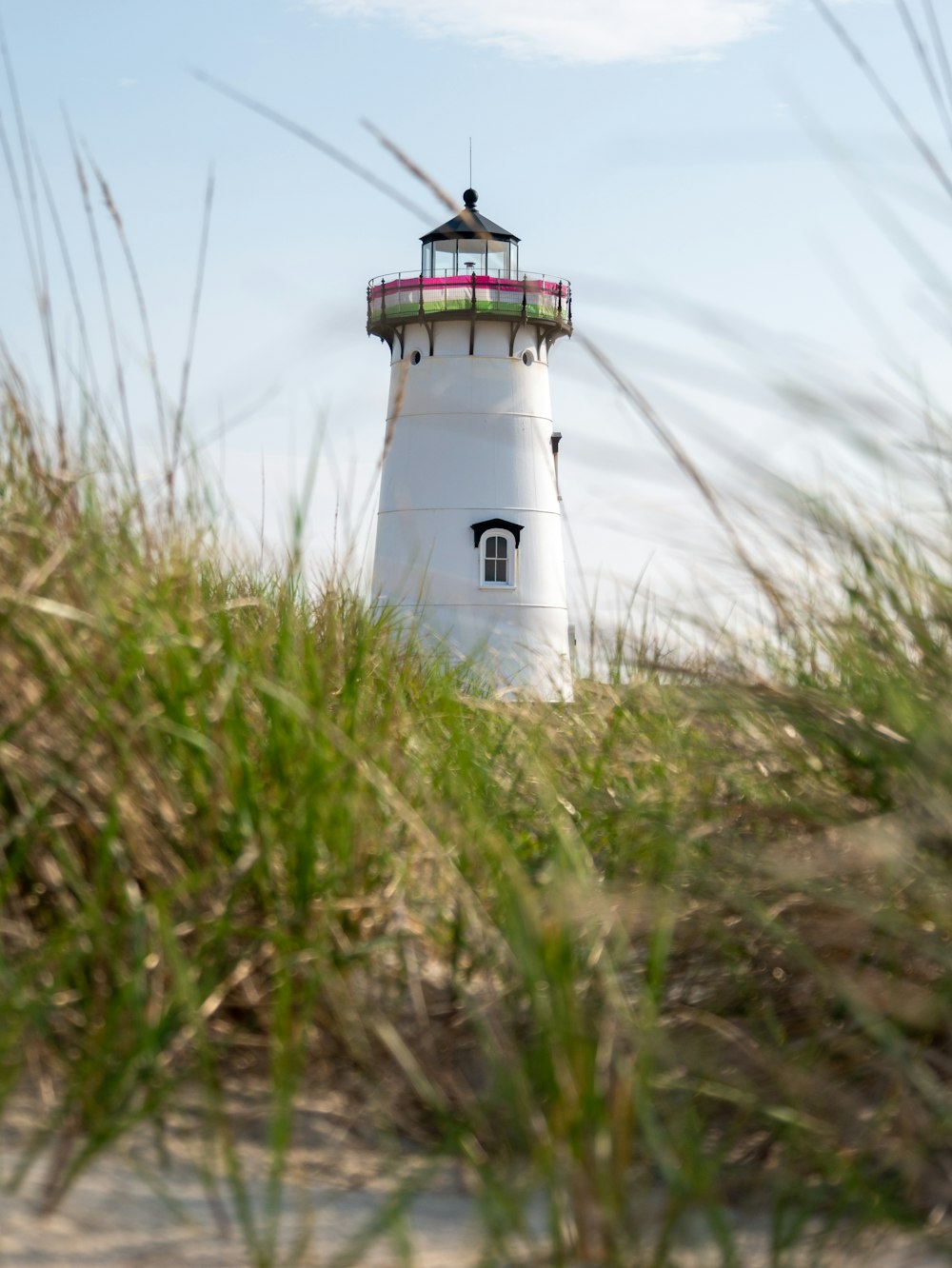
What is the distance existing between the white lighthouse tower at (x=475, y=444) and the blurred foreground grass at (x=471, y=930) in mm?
14205

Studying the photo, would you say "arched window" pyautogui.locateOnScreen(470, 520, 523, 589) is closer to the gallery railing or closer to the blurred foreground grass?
the gallery railing

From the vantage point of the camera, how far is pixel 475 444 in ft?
55.7

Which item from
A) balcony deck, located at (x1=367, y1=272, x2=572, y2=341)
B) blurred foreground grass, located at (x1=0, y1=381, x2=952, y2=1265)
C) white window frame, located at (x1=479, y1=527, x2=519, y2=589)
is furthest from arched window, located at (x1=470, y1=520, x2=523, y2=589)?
blurred foreground grass, located at (x1=0, y1=381, x2=952, y2=1265)

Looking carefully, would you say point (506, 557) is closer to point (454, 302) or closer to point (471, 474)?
point (471, 474)

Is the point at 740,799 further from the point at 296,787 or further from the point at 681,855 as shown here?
the point at 296,787

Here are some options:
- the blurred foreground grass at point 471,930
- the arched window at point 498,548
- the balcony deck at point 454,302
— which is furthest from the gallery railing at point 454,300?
the blurred foreground grass at point 471,930

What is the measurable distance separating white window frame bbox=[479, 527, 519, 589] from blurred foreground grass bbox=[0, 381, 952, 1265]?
48.5 feet

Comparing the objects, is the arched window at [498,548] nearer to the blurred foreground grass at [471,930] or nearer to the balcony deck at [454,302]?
the balcony deck at [454,302]

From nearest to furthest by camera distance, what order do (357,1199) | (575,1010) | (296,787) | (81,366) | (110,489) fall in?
(575,1010)
(357,1199)
(296,787)
(110,489)
(81,366)

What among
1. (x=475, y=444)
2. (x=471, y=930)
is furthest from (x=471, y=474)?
(x=471, y=930)

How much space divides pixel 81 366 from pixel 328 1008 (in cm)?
115

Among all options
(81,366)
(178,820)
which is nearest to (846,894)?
(178,820)

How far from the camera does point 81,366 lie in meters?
2.14

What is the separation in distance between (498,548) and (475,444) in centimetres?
137
